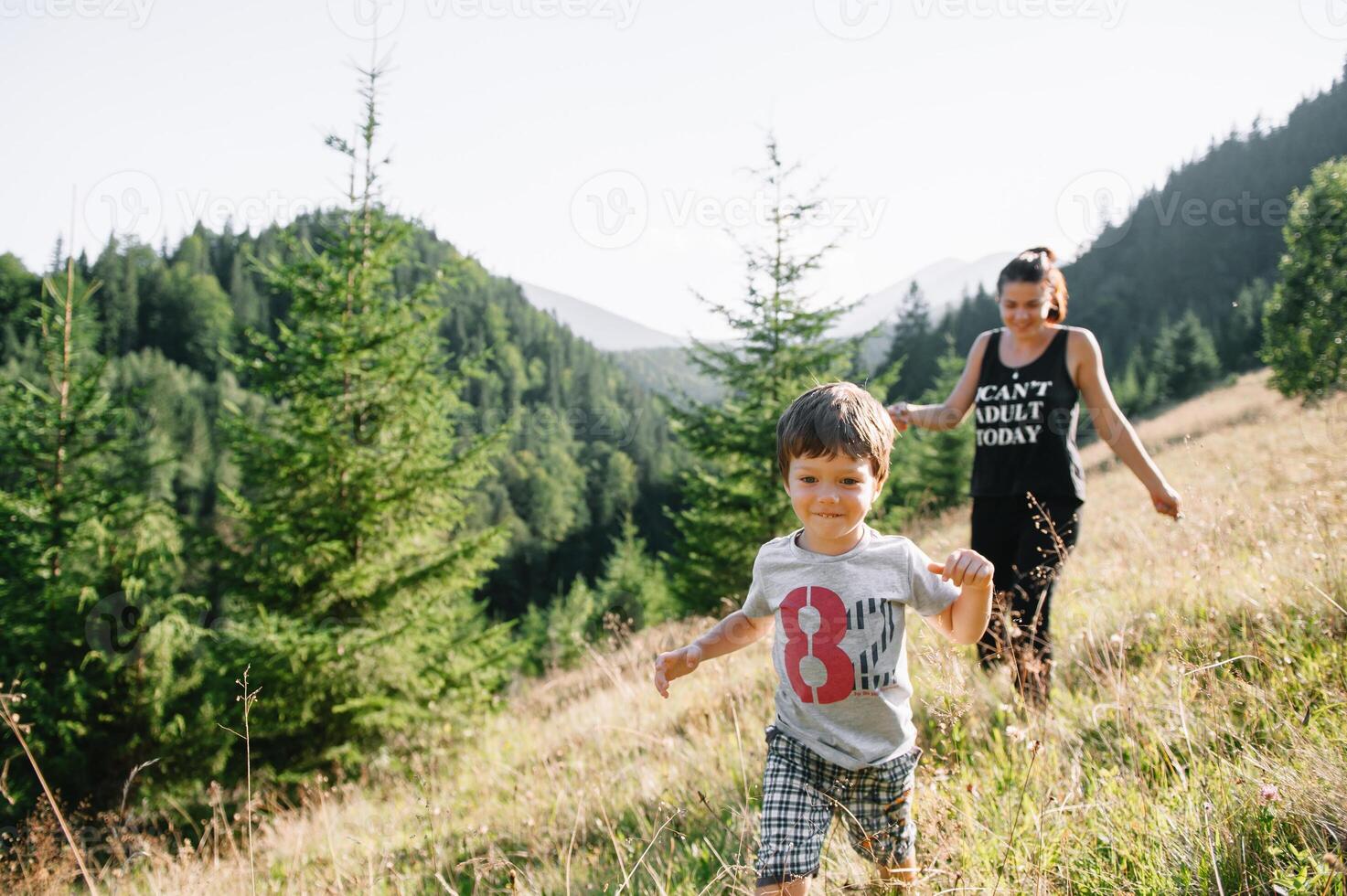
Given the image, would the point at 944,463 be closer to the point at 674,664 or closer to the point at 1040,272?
the point at 1040,272

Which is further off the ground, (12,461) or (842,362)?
(842,362)

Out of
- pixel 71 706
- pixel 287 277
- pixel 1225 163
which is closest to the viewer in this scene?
pixel 287 277

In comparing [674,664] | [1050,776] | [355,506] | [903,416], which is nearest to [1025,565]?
[903,416]

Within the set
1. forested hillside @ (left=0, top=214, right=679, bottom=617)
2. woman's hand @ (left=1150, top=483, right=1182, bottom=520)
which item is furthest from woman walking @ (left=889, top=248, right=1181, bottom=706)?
forested hillside @ (left=0, top=214, right=679, bottom=617)

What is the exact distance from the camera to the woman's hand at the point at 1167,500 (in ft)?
8.25

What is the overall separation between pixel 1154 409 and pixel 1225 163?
9094cm

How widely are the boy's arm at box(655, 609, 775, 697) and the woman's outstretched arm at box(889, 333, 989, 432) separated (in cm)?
Answer: 112

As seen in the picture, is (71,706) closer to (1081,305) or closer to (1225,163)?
(1081,305)

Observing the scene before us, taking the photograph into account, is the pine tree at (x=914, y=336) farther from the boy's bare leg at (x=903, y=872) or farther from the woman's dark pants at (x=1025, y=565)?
the boy's bare leg at (x=903, y=872)

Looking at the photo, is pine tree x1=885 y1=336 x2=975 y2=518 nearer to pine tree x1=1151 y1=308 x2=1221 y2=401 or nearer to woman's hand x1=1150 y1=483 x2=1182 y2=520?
woman's hand x1=1150 y1=483 x2=1182 y2=520

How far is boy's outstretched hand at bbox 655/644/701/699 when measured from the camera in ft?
5.78

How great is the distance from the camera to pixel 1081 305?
318 feet

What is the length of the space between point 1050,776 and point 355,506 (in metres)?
7.04

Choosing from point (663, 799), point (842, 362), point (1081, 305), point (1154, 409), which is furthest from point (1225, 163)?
point (663, 799)
